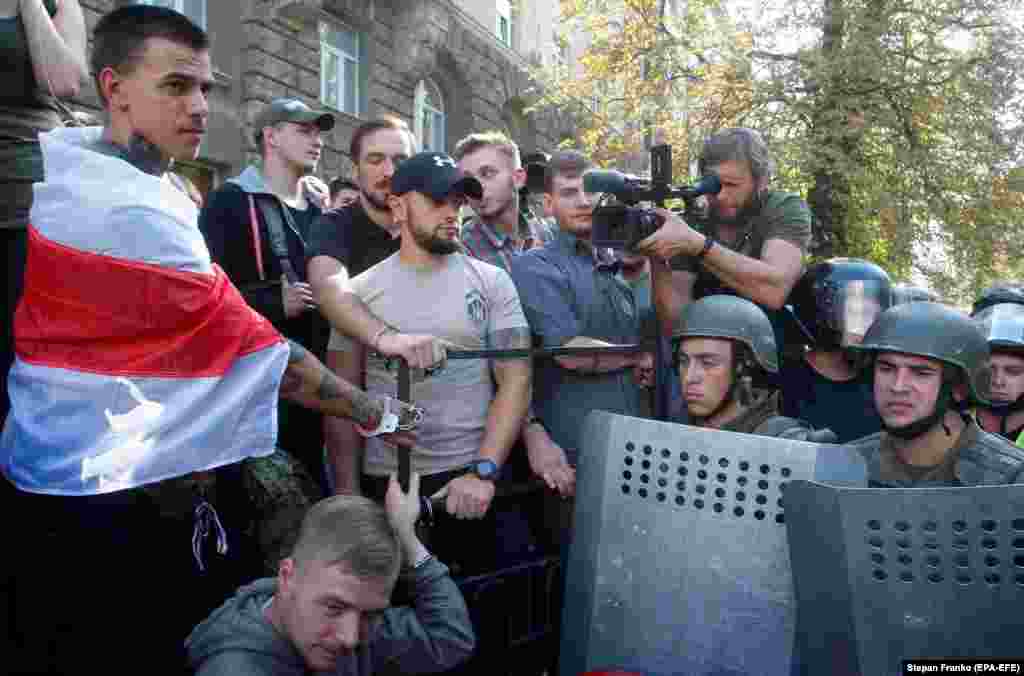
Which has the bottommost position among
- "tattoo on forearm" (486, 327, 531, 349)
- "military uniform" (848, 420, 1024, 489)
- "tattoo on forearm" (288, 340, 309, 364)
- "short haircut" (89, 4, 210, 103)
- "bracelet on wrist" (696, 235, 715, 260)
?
"military uniform" (848, 420, 1024, 489)

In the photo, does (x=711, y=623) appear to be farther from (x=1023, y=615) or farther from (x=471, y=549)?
(x=471, y=549)

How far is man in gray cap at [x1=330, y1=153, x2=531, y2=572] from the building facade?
3184 mm

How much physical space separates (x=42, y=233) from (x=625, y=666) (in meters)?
1.76

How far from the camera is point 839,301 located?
13.0ft

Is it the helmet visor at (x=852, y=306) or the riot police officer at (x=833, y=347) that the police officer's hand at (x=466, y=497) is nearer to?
the riot police officer at (x=833, y=347)

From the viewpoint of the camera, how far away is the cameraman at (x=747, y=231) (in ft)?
11.7

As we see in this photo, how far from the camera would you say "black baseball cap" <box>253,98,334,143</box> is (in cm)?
426

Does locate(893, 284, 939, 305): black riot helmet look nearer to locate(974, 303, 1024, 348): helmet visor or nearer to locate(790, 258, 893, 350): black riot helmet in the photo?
locate(974, 303, 1024, 348): helmet visor

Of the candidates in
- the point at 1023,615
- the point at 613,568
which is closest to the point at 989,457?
the point at 1023,615

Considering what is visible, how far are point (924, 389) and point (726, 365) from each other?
59cm

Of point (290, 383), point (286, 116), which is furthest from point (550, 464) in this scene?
point (286, 116)

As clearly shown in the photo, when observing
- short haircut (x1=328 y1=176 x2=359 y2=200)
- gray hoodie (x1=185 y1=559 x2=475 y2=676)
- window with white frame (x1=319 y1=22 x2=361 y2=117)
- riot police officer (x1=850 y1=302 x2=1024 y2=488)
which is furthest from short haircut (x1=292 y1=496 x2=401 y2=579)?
window with white frame (x1=319 y1=22 x2=361 y2=117)

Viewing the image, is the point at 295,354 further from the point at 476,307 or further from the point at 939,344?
the point at 939,344

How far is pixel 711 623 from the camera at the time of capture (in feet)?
7.62
